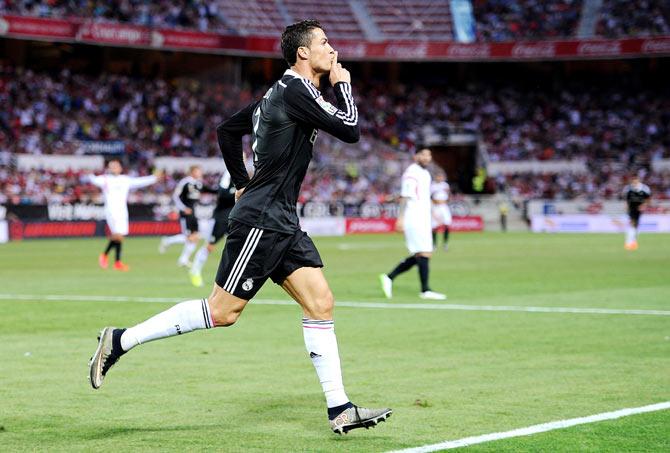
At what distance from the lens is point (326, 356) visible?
6.62 m

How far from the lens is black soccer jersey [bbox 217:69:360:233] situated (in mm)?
6461

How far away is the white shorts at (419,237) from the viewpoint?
1666 cm

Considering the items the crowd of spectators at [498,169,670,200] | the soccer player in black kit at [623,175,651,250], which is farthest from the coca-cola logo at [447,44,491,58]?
the soccer player in black kit at [623,175,651,250]

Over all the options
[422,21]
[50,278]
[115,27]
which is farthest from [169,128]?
[50,278]

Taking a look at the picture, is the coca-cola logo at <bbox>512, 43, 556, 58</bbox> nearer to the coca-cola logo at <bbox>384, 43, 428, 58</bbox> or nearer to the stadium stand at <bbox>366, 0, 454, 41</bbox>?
the stadium stand at <bbox>366, 0, 454, 41</bbox>

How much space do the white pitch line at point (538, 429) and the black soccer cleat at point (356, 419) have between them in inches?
15.7

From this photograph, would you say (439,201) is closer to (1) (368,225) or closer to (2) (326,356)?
(2) (326,356)

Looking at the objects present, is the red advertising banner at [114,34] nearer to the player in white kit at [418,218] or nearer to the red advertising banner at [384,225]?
the red advertising banner at [384,225]

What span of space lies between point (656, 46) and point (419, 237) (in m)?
49.6

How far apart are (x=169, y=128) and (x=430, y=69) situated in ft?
71.2

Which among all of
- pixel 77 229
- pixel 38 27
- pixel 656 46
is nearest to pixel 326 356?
pixel 77 229

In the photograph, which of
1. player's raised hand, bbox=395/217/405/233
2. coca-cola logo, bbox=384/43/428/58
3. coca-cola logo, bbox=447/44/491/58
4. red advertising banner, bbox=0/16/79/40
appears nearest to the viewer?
player's raised hand, bbox=395/217/405/233

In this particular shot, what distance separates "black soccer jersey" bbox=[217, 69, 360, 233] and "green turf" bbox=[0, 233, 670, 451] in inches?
54.1

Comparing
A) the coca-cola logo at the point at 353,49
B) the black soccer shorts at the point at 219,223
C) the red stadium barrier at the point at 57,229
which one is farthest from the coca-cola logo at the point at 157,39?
the black soccer shorts at the point at 219,223
